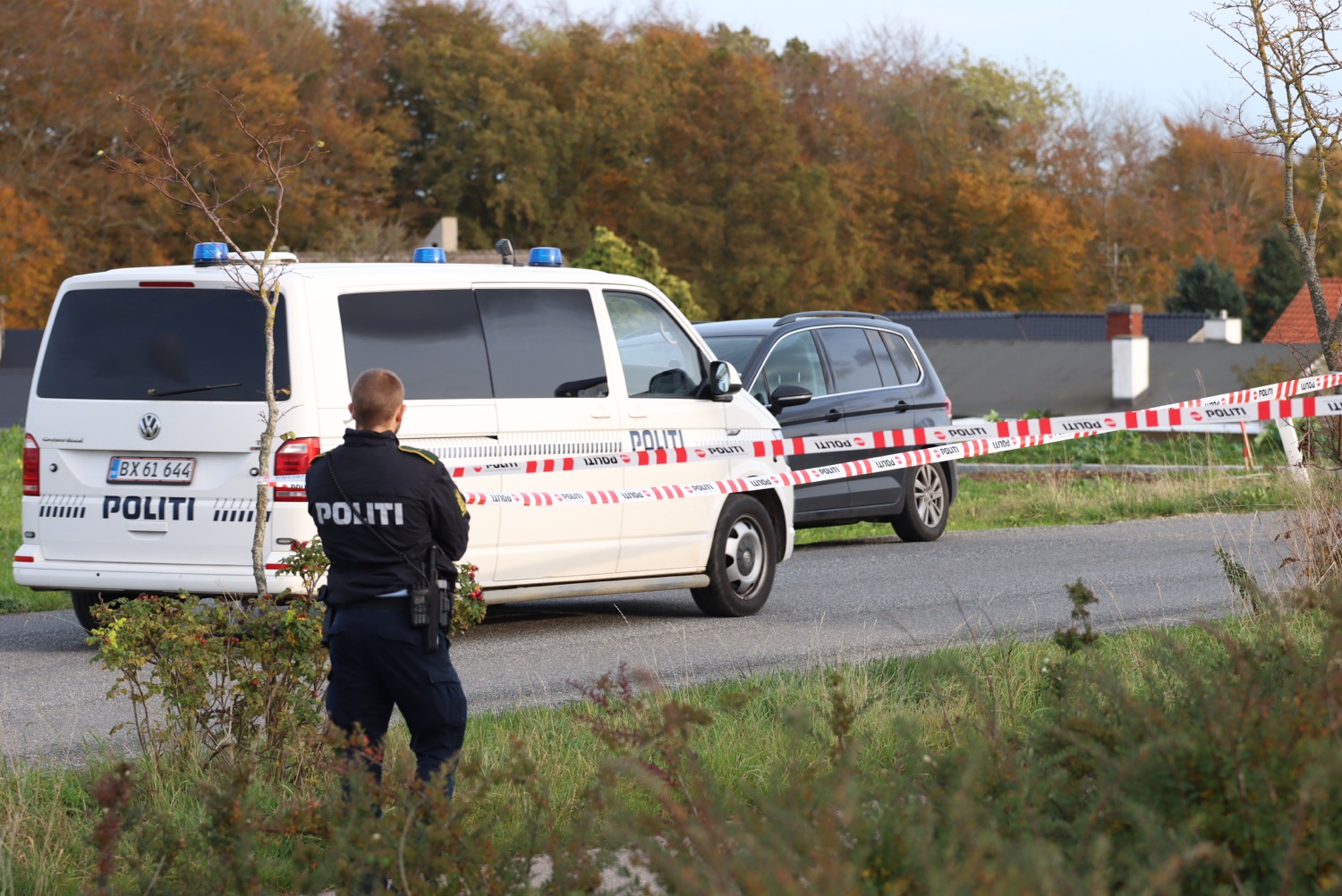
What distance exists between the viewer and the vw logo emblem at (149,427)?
883 centimetres

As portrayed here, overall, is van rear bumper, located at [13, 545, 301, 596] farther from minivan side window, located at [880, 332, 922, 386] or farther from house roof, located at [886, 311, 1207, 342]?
house roof, located at [886, 311, 1207, 342]

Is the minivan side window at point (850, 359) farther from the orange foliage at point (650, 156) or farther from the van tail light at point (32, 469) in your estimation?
the orange foliage at point (650, 156)

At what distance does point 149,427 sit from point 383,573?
13.9ft

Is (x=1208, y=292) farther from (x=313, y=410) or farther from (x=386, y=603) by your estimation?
(x=386, y=603)

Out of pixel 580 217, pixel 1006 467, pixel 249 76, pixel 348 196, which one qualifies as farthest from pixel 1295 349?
pixel 580 217

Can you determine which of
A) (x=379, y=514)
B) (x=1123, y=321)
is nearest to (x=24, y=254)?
(x=1123, y=321)

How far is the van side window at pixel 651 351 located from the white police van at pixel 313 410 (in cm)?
2

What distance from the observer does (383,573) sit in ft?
16.5

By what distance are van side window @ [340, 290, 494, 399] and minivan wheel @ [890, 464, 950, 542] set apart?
6.42 meters

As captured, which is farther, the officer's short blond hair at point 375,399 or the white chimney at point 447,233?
the white chimney at point 447,233

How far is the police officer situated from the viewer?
5004mm

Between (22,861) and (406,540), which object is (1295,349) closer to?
(406,540)

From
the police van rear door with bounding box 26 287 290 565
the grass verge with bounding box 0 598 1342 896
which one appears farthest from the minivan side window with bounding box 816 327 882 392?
the grass verge with bounding box 0 598 1342 896

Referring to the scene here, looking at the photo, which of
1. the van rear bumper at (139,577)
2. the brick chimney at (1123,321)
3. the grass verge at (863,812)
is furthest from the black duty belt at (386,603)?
the brick chimney at (1123,321)
